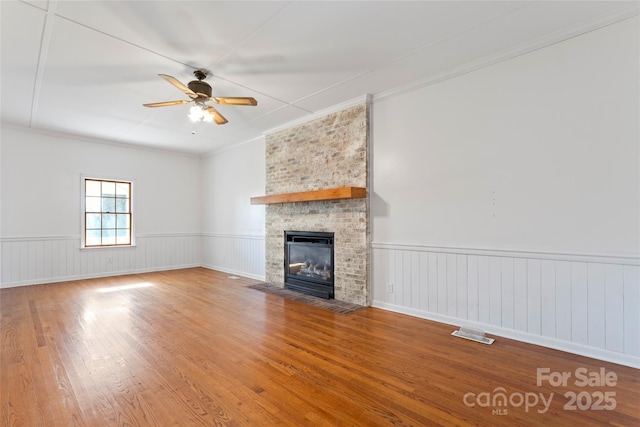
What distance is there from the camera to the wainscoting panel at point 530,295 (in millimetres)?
2562

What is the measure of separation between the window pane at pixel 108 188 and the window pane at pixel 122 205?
18 centimetres

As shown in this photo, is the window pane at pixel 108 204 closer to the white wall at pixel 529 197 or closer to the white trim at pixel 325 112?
the white trim at pixel 325 112

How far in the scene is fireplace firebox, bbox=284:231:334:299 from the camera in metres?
4.72

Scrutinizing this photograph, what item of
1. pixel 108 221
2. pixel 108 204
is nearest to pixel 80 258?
pixel 108 221

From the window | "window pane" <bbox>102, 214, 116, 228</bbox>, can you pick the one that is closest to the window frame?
the window

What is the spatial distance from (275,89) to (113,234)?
17.5 ft

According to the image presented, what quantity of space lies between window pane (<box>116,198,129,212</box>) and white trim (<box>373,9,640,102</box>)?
20.6 ft

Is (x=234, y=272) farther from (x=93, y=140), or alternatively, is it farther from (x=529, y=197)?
(x=529, y=197)

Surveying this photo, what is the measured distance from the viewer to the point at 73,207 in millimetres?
6164

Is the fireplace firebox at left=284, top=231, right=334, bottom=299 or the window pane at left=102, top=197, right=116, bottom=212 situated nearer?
the fireplace firebox at left=284, top=231, right=334, bottom=299

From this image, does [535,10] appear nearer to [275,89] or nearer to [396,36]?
[396,36]

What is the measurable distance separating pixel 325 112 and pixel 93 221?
5.55m

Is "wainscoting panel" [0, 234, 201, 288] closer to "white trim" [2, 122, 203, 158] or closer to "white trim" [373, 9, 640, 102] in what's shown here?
"white trim" [2, 122, 203, 158]

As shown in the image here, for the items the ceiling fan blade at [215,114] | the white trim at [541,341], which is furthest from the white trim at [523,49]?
the white trim at [541,341]
